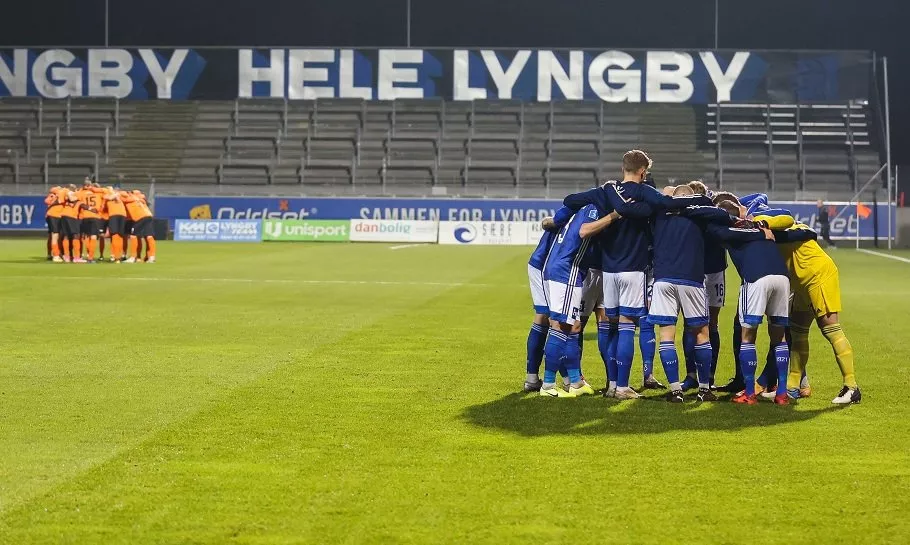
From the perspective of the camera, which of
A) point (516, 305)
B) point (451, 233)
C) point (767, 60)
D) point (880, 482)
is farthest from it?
point (767, 60)

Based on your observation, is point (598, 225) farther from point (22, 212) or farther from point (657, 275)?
point (22, 212)

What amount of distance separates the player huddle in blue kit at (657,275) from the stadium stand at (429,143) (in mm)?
40406

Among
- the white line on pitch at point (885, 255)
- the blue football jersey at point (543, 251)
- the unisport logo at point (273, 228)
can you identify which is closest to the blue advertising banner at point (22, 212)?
the unisport logo at point (273, 228)

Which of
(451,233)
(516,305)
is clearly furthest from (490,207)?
(516,305)

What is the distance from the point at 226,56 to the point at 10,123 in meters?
10.1

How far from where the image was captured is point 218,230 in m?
48.1

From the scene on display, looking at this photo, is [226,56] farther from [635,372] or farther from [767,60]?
[635,372]

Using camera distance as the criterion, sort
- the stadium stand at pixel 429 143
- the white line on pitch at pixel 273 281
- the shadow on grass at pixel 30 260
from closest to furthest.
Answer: the white line on pitch at pixel 273 281, the shadow on grass at pixel 30 260, the stadium stand at pixel 429 143

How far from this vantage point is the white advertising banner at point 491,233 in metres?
47.4

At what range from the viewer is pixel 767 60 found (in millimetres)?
52156

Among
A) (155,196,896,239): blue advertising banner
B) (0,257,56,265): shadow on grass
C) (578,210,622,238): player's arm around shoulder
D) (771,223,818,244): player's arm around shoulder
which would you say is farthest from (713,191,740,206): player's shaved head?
(155,196,896,239): blue advertising banner

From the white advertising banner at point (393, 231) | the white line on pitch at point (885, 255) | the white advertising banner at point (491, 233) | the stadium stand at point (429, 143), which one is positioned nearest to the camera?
the white line on pitch at point (885, 255)

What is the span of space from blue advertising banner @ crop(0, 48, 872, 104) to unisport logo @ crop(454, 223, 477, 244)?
906 cm

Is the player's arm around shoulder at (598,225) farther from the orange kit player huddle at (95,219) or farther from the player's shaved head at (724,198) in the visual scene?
the orange kit player huddle at (95,219)
